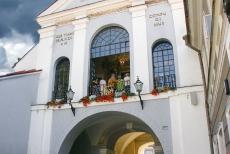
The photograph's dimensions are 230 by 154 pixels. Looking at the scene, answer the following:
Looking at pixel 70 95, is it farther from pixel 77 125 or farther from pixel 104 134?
pixel 104 134

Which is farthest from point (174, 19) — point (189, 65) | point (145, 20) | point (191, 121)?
point (191, 121)

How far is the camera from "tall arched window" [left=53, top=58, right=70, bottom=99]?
13.6m

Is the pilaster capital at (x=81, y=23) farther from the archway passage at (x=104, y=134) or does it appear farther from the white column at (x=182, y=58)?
the archway passage at (x=104, y=134)

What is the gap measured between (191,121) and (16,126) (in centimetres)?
760

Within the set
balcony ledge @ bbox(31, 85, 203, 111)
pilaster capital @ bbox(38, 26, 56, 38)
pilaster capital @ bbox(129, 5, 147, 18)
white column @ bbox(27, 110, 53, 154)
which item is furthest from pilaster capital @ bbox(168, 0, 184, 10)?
white column @ bbox(27, 110, 53, 154)

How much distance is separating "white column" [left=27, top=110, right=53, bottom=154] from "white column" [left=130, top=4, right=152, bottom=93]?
13.5ft

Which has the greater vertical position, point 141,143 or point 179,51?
point 179,51

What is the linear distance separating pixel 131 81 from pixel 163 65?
1467 mm

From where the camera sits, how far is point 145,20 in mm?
12836

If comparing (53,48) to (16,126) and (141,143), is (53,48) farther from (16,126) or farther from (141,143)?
(141,143)

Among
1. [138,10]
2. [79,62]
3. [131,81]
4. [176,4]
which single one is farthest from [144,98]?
[176,4]

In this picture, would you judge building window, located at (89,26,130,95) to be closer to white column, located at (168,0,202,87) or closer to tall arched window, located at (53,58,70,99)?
tall arched window, located at (53,58,70,99)

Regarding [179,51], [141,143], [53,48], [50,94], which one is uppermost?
[53,48]

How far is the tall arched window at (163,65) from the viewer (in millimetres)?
11781
